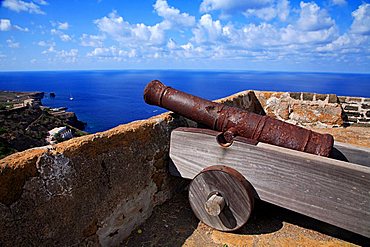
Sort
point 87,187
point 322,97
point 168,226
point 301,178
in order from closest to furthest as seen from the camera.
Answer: point 87,187 < point 301,178 < point 168,226 < point 322,97

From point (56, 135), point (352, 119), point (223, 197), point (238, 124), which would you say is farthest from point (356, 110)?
point (56, 135)

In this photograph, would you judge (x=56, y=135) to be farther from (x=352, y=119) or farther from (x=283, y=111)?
(x=352, y=119)

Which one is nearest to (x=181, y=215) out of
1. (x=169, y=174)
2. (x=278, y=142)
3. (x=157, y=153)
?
(x=169, y=174)

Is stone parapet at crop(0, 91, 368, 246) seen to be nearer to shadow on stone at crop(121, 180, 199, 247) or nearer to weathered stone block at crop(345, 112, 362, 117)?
shadow on stone at crop(121, 180, 199, 247)

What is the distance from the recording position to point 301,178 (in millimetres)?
2219

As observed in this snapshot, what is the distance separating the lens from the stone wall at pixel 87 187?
1581 millimetres

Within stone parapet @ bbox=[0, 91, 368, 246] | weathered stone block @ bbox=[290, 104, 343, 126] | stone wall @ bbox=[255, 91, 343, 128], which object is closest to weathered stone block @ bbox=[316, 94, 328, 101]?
stone wall @ bbox=[255, 91, 343, 128]

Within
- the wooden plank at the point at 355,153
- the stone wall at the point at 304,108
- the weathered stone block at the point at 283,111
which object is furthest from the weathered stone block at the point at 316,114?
the wooden plank at the point at 355,153

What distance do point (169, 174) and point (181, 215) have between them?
0.45 m

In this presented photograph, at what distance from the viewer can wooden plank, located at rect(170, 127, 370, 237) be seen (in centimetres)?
206

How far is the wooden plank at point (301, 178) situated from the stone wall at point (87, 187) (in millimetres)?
486

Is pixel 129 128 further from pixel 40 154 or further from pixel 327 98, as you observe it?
pixel 327 98

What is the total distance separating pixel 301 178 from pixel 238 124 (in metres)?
0.77

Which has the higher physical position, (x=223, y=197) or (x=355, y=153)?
(x=355, y=153)
